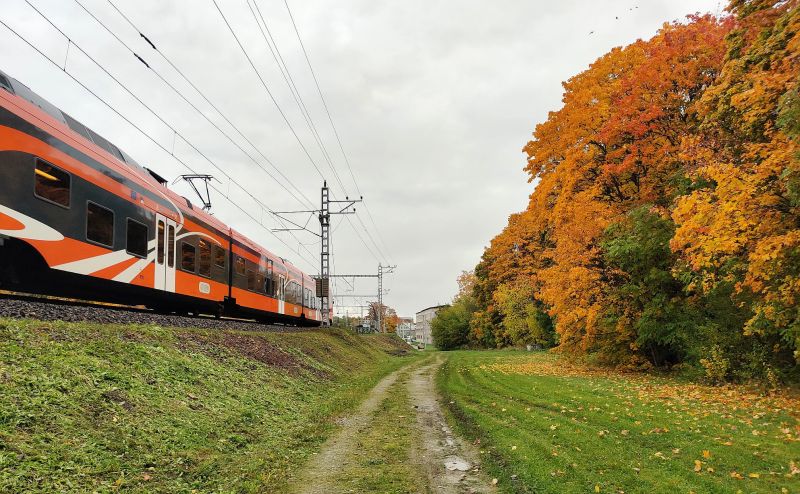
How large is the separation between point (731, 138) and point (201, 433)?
13487 millimetres

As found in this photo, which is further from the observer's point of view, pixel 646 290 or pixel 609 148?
pixel 609 148

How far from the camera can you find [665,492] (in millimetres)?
5781

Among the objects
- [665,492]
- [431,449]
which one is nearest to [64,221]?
[431,449]

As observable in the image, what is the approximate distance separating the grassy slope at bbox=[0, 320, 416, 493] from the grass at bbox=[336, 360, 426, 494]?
0.92 meters

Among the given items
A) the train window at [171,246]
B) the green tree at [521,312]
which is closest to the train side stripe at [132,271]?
the train window at [171,246]

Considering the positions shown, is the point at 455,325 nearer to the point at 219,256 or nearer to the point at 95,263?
the point at 219,256

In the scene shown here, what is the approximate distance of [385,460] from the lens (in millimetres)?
7766

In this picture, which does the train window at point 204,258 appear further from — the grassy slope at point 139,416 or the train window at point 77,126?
the train window at point 77,126

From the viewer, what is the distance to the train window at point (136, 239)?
12.2 m

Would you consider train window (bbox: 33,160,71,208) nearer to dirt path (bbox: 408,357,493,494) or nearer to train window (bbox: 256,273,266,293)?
dirt path (bbox: 408,357,493,494)

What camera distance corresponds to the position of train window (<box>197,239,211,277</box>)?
16.5 meters

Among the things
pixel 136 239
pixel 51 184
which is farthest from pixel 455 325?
pixel 51 184

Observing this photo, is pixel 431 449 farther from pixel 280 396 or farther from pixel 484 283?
pixel 484 283

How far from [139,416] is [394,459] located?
400 centimetres
